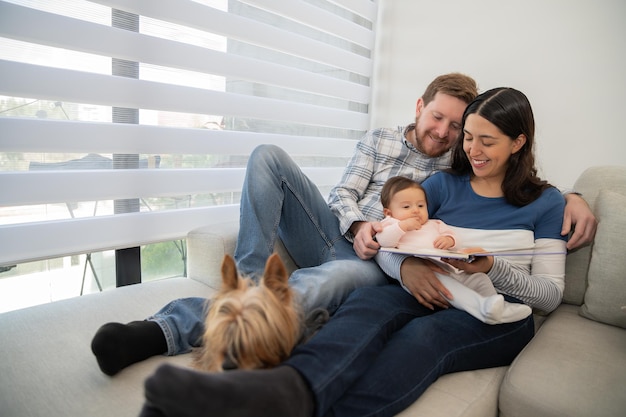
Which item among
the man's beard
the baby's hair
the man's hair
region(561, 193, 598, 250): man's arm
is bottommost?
region(561, 193, 598, 250): man's arm

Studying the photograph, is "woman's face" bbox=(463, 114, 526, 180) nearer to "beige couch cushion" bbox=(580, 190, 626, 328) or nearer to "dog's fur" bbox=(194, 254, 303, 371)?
"beige couch cushion" bbox=(580, 190, 626, 328)

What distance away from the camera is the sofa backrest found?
152 cm

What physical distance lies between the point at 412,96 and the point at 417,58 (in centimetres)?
23

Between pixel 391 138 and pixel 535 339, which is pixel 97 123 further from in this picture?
pixel 535 339

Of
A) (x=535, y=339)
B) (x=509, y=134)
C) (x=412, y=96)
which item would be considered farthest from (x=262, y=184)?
(x=412, y=96)

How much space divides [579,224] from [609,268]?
0.17 m

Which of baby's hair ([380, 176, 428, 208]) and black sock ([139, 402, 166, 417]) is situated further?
baby's hair ([380, 176, 428, 208])

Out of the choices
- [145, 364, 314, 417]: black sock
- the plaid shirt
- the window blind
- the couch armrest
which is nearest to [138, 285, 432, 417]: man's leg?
[145, 364, 314, 417]: black sock

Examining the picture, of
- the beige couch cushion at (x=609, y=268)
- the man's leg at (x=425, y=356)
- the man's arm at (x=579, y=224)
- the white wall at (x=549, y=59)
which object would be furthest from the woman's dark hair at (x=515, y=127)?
the white wall at (x=549, y=59)

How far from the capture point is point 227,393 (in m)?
0.71

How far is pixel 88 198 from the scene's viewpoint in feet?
5.17

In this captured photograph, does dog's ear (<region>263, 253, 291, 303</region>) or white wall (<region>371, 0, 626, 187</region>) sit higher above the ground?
white wall (<region>371, 0, 626, 187</region>)

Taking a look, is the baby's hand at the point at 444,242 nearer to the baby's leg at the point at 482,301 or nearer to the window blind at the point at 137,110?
the baby's leg at the point at 482,301

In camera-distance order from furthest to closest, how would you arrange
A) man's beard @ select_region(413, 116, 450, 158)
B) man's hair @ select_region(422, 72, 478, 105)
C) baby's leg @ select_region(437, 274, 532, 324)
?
man's beard @ select_region(413, 116, 450, 158) < man's hair @ select_region(422, 72, 478, 105) < baby's leg @ select_region(437, 274, 532, 324)
